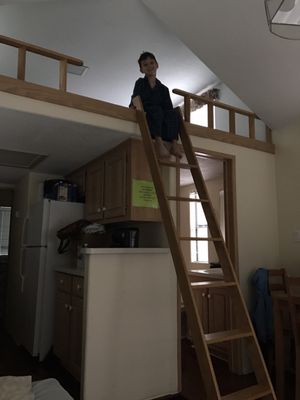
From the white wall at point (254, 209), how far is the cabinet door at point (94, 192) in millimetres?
1103

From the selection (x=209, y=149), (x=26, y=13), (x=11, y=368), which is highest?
(x=26, y=13)

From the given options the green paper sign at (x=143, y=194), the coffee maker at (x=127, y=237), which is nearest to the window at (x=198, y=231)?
the coffee maker at (x=127, y=237)

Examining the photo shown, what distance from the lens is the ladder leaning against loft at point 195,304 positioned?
1692 millimetres

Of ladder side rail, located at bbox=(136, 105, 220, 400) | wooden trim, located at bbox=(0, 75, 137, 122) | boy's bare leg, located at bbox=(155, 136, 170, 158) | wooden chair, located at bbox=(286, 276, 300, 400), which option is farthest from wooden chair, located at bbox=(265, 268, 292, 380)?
wooden trim, located at bbox=(0, 75, 137, 122)

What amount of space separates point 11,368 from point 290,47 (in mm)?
3830

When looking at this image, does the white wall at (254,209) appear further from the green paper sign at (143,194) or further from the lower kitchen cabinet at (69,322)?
the lower kitchen cabinet at (69,322)

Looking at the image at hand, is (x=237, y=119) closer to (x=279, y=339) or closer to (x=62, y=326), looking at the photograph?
(x=279, y=339)

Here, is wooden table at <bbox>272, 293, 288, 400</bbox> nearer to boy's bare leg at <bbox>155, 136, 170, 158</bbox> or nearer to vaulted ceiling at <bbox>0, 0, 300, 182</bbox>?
boy's bare leg at <bbox>155, 136, 170, 158</bbox>

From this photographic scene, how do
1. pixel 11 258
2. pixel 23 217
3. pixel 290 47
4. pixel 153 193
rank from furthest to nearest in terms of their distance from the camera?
pixel 11 258 < pixel 23 217 < pixel 153 193 < pixel 290 47

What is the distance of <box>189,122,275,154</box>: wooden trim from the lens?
9.88 ft

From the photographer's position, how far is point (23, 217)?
4.22m

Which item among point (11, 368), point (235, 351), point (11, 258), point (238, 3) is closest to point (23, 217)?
point (11, 258)

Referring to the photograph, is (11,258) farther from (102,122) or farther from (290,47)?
(290,47)

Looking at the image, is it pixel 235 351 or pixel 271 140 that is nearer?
pixel 235 351
